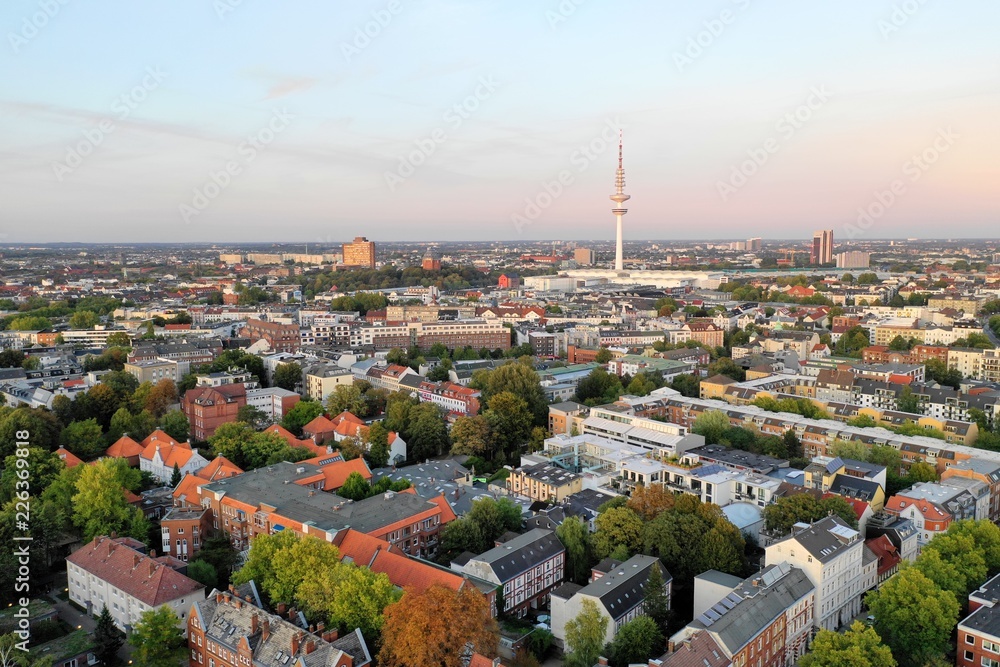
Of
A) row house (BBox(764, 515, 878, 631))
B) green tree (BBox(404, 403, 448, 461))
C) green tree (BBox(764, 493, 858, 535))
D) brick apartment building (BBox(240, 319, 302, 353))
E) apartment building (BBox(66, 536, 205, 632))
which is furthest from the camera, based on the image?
brick apartment building (BBox(240, 319, 302, 353))

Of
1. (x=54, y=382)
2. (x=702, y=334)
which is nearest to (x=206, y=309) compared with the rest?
(x=54, y=382)

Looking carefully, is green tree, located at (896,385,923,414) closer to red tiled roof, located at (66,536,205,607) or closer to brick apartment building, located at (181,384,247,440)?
brick apartment building, located at (181,384,247,440)

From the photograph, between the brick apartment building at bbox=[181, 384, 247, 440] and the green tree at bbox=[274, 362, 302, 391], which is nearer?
the brick apartment building at bbox=[181, 384, 247, 440]

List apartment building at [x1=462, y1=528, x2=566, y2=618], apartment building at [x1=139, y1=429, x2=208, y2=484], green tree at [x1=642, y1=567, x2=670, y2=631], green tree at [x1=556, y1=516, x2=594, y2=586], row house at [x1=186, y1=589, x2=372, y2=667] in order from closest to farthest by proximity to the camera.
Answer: row house at [x1=186, y1=589, x2=372, y2=667] < green tree at [x1=642, y1=567, x2=670, y2=631] < apartment building at [x1=462, y1=528, x2=566, y2=618] < green tree at [x1=556, y1=516, x2=594, y2=586] < apartment building at [x1=139, y1=429, x2=208, y2=484]

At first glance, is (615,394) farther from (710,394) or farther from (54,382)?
(54,382)

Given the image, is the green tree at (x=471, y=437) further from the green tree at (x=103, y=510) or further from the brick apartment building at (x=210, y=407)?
the green tree at (x=103, y=510)

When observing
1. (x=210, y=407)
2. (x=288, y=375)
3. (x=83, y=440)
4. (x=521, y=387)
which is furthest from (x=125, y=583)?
(x=288, y=375)

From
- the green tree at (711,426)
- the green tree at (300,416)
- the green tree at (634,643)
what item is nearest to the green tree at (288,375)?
the green tree at (300,416)

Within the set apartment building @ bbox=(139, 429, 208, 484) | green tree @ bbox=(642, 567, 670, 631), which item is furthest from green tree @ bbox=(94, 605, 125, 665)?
green tree @ bbox=(642, 567, 670, 631)
